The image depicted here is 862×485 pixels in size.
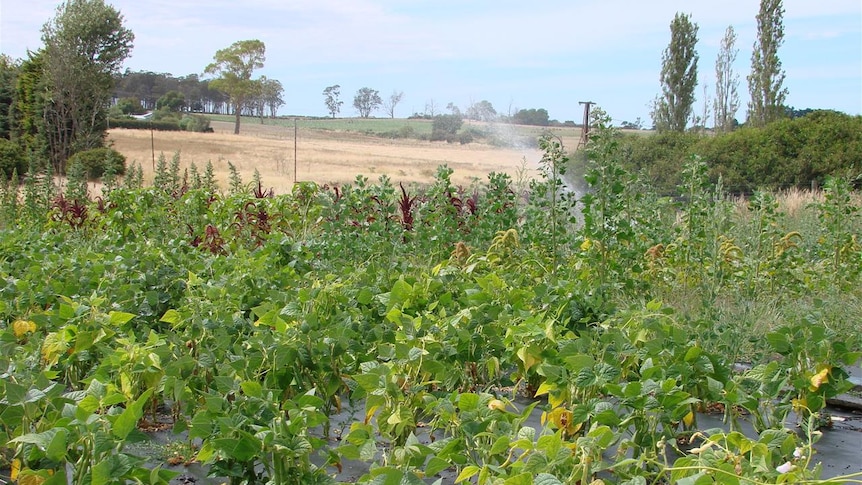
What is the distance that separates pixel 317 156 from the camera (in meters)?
32.0

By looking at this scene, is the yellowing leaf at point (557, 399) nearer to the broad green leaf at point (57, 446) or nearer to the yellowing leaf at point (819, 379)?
the yellowing leaf at point (819, 379)

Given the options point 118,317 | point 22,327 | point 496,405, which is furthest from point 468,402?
point 22,327

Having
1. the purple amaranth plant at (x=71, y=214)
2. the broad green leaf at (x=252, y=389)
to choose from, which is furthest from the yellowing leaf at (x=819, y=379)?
the purple amaranth plant at (x=71, y=214)

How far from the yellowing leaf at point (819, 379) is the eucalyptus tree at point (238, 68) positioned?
4876 centimetres

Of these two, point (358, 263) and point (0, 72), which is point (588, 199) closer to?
point (358, 263)

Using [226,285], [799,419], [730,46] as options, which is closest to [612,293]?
[799,419]

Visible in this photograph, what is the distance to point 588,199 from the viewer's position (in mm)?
4344

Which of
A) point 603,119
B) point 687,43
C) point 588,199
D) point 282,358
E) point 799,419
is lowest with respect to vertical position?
point 799,419

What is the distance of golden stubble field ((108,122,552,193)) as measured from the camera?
2447cm

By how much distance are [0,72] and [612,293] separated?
85.4 feet

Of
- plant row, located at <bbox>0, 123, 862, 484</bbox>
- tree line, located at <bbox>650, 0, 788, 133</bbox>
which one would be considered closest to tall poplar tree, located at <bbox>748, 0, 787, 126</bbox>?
tree line, located at <bbox>650, 0, 788, 133</bbox>

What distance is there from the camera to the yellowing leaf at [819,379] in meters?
2.76

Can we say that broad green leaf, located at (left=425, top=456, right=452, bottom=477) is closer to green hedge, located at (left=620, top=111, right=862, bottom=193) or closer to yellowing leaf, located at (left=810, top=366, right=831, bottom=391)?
yellowing leaf, located at (left=810, top=366, right=831, bottom=391)

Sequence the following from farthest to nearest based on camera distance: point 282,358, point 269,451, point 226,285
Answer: point 226,285, point 282,358, point 269,451
